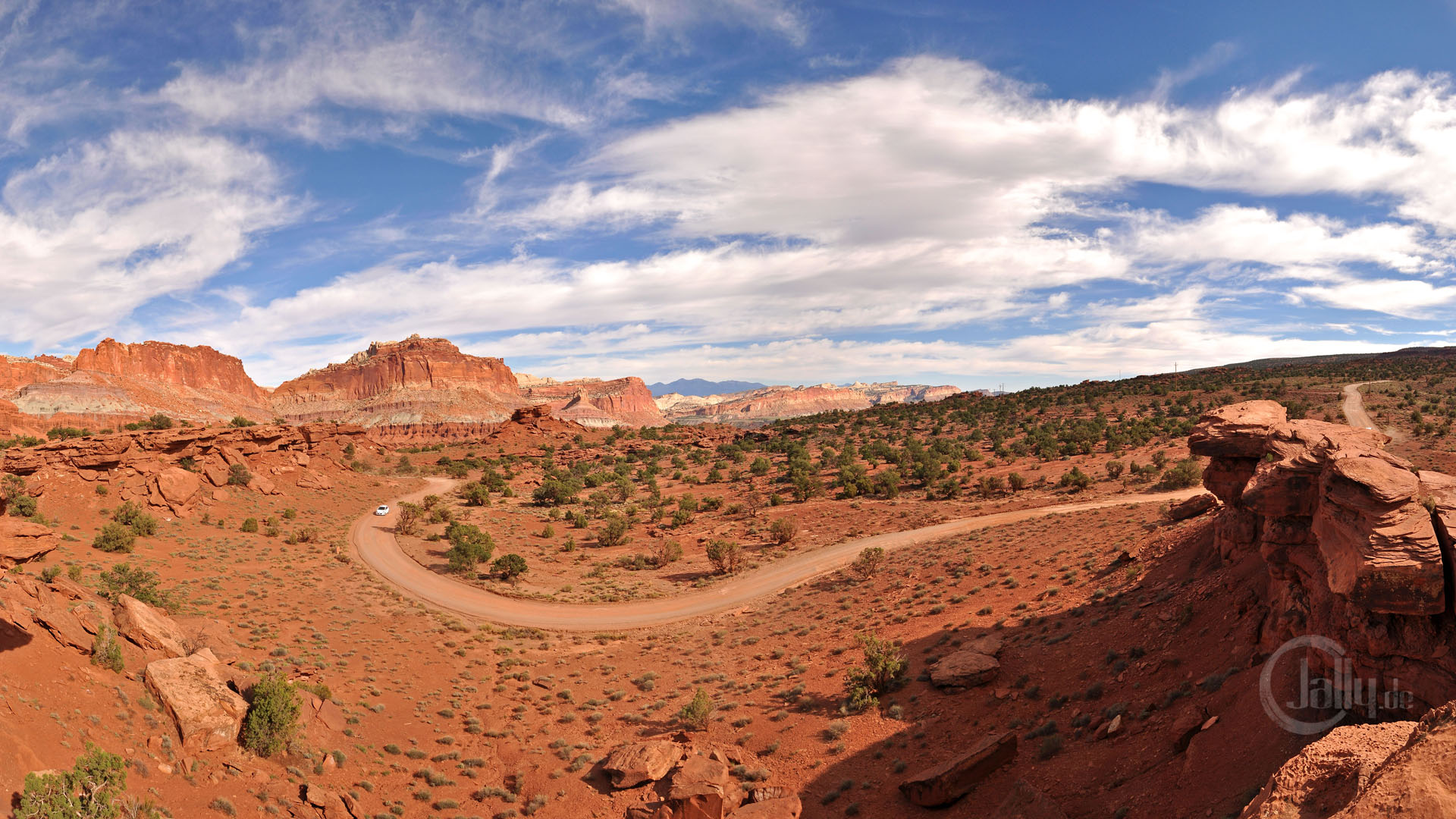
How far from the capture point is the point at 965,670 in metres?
16.9

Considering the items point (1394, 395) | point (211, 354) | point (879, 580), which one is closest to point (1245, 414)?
point (879, 580)

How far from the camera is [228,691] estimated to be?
49.5ft

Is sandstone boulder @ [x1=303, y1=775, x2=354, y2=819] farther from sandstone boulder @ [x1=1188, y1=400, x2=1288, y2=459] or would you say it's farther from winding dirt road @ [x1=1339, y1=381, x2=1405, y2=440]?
winding dirt road @ [x1=1339, y1=381, x2=1405, y2=440]

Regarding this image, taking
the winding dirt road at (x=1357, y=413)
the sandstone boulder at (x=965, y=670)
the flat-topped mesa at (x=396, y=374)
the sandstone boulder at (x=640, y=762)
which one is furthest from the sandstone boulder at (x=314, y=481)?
the flat-topped mesa at (x=396, y=374)

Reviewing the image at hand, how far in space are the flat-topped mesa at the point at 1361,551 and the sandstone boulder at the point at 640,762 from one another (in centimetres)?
1328

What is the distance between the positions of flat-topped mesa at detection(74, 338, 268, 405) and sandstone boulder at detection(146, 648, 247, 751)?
145825 millimetres

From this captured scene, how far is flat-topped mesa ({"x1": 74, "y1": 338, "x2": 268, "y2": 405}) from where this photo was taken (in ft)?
408

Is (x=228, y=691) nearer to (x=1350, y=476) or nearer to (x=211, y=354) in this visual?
(x=1350, y=476)

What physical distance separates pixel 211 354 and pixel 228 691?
178m

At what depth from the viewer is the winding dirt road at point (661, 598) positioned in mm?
30234

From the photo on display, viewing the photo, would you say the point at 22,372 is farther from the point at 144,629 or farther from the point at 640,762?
the point at 640,762

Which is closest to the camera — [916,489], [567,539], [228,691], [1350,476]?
[1350,476]

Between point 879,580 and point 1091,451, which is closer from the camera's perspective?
point 879,580

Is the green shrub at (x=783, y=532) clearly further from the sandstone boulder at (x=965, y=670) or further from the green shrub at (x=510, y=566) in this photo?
the sandstone boulder at (x=965, y=670)
